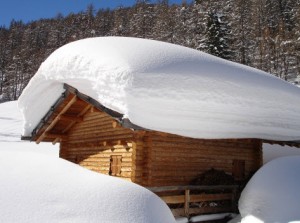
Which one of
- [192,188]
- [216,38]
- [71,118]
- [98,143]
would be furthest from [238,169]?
[216,38]

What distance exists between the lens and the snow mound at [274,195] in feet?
30.7

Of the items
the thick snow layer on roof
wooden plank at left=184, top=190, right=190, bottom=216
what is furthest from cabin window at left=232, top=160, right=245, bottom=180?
wooden plank at left=184, top=190, right=190, bottom=216

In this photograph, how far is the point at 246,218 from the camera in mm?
10102

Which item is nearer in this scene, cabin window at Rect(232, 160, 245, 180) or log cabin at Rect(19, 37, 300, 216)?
log cabin at Rect(19, 37, 300, 216)

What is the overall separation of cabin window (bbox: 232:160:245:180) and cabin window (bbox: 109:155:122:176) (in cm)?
488

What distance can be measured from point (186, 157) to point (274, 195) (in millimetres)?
3304

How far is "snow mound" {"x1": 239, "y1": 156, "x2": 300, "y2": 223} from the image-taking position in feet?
30.7

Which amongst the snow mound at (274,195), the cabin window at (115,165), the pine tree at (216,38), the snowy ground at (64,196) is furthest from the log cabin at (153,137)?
the pine tree at (216,38)

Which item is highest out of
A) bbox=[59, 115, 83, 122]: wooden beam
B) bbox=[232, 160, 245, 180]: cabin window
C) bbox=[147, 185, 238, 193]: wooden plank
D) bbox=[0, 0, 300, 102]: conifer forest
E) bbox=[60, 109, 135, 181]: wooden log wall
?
bbox=[0, 0, 300, 102]: conifer forest

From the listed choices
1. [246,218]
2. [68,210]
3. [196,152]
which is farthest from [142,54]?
[68,210]

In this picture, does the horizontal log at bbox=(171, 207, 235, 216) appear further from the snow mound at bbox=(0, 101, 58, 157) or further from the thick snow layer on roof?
the snow mound at bbox=(0, 101, 58, 157)

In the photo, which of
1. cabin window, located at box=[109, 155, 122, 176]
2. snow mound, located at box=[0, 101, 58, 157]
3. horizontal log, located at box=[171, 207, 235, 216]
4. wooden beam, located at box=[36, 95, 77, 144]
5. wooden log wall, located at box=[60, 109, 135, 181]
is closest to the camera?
horizontal log, located at box=[171, 207, 235, 216]

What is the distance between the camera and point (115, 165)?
A: 39.4 feet

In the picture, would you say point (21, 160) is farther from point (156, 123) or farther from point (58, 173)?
point (156, 123)
